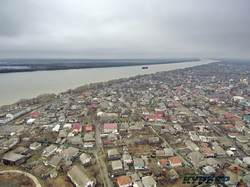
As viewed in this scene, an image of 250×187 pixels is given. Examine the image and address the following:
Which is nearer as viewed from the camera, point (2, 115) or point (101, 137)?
point (101, 137)

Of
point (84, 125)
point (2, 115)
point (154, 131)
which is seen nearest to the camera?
point (154, 131)

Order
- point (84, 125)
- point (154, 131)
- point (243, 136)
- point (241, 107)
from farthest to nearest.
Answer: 1. point (241, 107)
2. point (84, 125)
3. point (154, 131)
4. point (243, 136)

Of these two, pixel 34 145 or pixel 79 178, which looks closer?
pixel 79 178

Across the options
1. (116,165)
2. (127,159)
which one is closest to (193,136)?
(127,159)

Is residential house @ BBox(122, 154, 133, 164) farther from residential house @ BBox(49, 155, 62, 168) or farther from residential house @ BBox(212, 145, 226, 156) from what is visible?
residential house @ BBox(212, 145, 226, 156)

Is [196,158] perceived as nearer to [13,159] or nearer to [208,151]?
[208,151]

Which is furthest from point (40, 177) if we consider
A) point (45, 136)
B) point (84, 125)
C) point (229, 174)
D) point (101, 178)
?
point (229, 174)

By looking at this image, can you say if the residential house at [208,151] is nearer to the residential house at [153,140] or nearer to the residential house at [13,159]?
the residential house at [153,140]

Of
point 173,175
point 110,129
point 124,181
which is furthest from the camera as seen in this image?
point 110,129

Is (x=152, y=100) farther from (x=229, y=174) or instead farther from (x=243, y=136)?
(x=229, y=174)

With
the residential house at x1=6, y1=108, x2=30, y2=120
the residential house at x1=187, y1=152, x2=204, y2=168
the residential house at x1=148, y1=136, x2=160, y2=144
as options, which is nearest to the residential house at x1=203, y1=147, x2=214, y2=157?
the residential house at x1=187, y1=152, x2=204, y2=168

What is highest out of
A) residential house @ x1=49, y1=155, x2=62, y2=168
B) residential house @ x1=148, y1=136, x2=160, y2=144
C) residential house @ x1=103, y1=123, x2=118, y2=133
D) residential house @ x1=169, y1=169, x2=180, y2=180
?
residential house @ x1=103, y1=123, x2=118, y2=133
